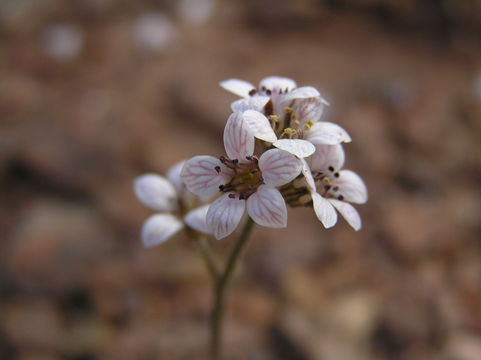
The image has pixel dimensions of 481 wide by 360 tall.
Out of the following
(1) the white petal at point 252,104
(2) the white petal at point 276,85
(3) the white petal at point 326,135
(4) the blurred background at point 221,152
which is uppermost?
(2) the white petal at point 276,85

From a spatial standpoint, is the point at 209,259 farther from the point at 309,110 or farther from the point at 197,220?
the point at 309,110

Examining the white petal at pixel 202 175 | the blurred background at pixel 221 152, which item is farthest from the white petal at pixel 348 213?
the blurred background at pixel 221 152

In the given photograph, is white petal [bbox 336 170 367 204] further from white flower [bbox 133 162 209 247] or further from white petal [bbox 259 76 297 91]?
white flower [bbox 133 162 209 247]

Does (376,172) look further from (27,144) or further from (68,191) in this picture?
(27,144)

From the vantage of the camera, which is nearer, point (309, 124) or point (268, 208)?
point (268, 208)

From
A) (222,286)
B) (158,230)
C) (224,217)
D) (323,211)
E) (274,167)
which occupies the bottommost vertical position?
(222,286)

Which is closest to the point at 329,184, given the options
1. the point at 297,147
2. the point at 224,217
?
the point at 297,147

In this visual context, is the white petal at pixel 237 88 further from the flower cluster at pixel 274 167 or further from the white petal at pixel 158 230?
the white petal at pixel 158 230
